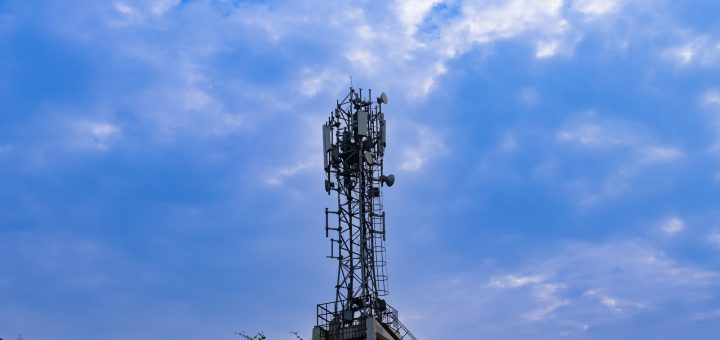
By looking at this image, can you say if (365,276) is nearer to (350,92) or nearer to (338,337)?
(338,337)

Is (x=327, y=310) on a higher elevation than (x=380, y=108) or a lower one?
lower

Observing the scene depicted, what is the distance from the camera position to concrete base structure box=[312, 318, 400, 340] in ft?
150

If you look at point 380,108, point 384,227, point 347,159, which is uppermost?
point 380,108

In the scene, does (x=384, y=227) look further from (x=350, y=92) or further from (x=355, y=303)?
(x=350, y=92)

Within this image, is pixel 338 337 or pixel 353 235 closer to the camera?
pixel 338 337

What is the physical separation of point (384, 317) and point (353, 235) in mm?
5545

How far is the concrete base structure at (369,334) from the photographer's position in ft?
150

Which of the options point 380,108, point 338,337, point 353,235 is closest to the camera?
point 338,337

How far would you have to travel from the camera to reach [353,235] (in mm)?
51156

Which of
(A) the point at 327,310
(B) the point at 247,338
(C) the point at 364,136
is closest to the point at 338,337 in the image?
(A) the point at 327,310

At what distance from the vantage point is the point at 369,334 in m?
45.7

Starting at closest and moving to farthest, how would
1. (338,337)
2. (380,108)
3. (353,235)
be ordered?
(338,337) < (353,235) < (380,108)

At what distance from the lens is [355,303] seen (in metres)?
48.9

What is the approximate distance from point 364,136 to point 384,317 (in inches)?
454
